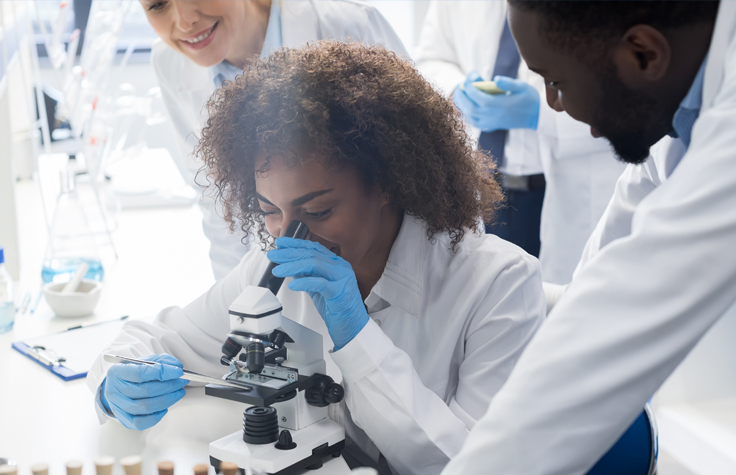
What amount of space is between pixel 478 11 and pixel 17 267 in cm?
213

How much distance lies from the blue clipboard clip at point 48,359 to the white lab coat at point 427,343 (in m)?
0.23

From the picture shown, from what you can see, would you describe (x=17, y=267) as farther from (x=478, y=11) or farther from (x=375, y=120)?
(x=478, y=11)

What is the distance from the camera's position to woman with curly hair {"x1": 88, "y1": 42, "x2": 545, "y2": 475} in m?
1.26

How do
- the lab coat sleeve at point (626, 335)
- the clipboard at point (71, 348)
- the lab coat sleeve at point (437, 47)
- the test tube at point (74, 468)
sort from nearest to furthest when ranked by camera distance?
1. the lab coat sleeve at point (626, 335)
2. the test tube at point (74, 468)
3. the clipboard at point (71, 348)
4. the lab coat sleeve at point (437, 47)

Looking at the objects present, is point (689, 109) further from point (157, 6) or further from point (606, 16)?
point (157, 6)

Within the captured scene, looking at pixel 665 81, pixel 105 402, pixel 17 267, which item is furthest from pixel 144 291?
pixel 665 81

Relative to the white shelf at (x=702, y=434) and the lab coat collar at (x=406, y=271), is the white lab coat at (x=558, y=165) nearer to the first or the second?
the white shelf at (x=702, y=434)

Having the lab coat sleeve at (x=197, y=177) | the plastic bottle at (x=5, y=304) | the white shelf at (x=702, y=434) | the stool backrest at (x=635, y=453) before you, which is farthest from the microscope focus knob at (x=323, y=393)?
the white shelf at (x=702, y=434)

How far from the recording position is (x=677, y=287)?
2.53 feet

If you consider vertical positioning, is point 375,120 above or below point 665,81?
below

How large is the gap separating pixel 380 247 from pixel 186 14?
3.20ft

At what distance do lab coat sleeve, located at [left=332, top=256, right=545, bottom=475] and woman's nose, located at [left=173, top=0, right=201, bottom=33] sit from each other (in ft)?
3.89

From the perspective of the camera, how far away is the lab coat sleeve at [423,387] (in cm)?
123

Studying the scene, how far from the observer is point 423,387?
4.23ft
